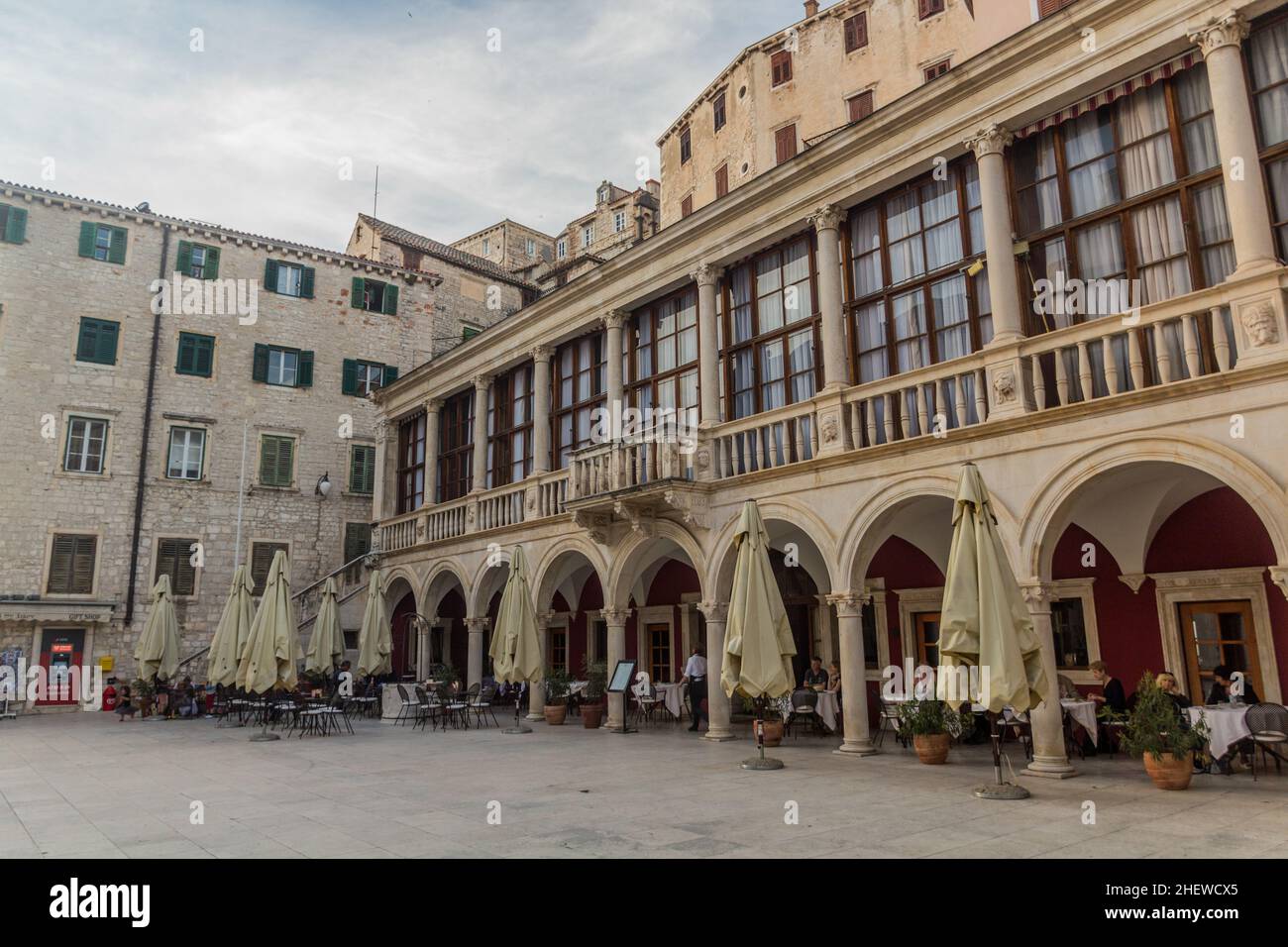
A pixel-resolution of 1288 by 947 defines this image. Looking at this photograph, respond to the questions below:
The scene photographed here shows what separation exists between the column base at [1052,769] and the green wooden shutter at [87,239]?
92.0 feet

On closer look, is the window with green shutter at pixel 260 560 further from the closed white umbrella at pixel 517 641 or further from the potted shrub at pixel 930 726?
the potted shrub at pixel 930 726

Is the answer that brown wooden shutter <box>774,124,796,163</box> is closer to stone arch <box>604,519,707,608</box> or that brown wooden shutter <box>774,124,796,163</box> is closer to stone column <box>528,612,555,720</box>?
stone arch <box>604,519,707,608</box>

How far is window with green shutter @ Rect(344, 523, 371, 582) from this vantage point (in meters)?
29.3

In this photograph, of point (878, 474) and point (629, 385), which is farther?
point (629, 385)

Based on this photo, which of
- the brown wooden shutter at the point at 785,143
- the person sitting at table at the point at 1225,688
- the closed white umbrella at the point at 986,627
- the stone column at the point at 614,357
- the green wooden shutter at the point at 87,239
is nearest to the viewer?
the closed white umbrella at the point at 986,627

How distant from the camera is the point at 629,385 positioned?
19.2m

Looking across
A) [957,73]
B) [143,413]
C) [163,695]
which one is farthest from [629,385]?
[143,413]

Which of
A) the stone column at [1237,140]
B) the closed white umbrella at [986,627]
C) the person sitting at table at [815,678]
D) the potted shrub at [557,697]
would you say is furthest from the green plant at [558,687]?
the stone column at [1237,140]

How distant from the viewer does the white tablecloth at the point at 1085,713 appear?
11.9 meters

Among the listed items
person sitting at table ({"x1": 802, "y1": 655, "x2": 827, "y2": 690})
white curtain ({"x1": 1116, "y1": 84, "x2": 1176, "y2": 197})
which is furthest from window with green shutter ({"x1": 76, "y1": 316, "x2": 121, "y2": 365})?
white curtain ({"x1": 1116, "y1": 84, "x2": 1176, "y2": 197})

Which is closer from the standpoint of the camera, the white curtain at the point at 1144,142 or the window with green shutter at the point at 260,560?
the white curtain at the point at 1144,142
